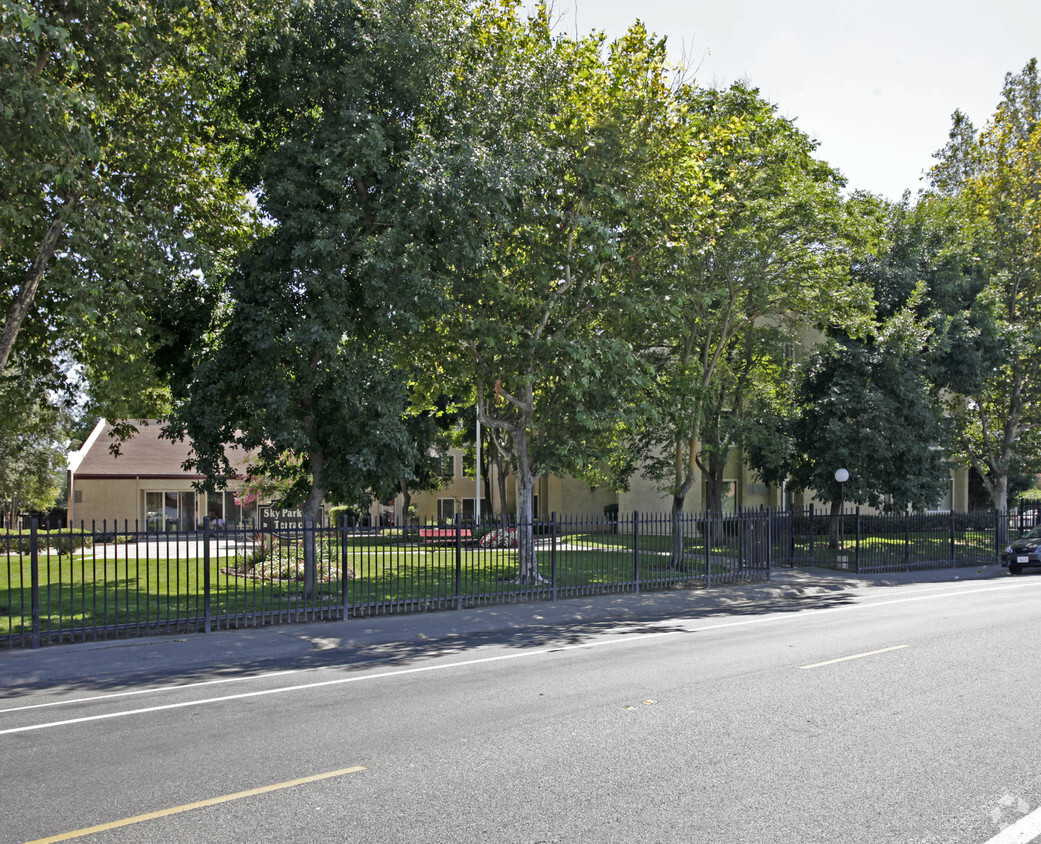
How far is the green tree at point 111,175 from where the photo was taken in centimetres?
1333

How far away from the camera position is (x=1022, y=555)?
27062 millimetres

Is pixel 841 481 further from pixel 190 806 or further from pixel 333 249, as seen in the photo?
pixel 190 806

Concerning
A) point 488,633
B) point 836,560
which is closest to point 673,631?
point 488,633

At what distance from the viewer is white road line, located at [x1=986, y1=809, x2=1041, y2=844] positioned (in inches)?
195

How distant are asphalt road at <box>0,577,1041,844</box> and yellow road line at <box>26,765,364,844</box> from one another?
0.03 metres

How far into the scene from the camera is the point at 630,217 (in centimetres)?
2034

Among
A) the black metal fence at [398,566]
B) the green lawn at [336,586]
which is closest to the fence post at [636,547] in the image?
the black metal fence at [398,566]

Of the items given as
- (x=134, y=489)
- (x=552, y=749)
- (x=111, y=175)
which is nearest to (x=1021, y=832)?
(x=552, y=749)

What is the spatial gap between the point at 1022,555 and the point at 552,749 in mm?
25590

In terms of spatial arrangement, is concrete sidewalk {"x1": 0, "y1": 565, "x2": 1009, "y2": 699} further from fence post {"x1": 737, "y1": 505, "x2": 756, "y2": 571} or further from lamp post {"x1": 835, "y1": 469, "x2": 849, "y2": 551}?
lamp post {"x1": 835, "y1": 469, "x2": 849, "y2": 551}

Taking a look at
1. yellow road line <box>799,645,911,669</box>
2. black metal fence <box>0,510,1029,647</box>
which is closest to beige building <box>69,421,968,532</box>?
black metal fence <box>0,510,1029,647</box>

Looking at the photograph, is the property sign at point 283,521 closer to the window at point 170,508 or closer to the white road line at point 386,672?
the white road line at point 386,672

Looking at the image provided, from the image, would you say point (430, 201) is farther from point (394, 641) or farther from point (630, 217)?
point (394, 641)

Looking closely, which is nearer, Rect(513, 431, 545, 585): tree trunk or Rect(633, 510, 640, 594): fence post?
Rect(633, 510, 640, 594): fence post
